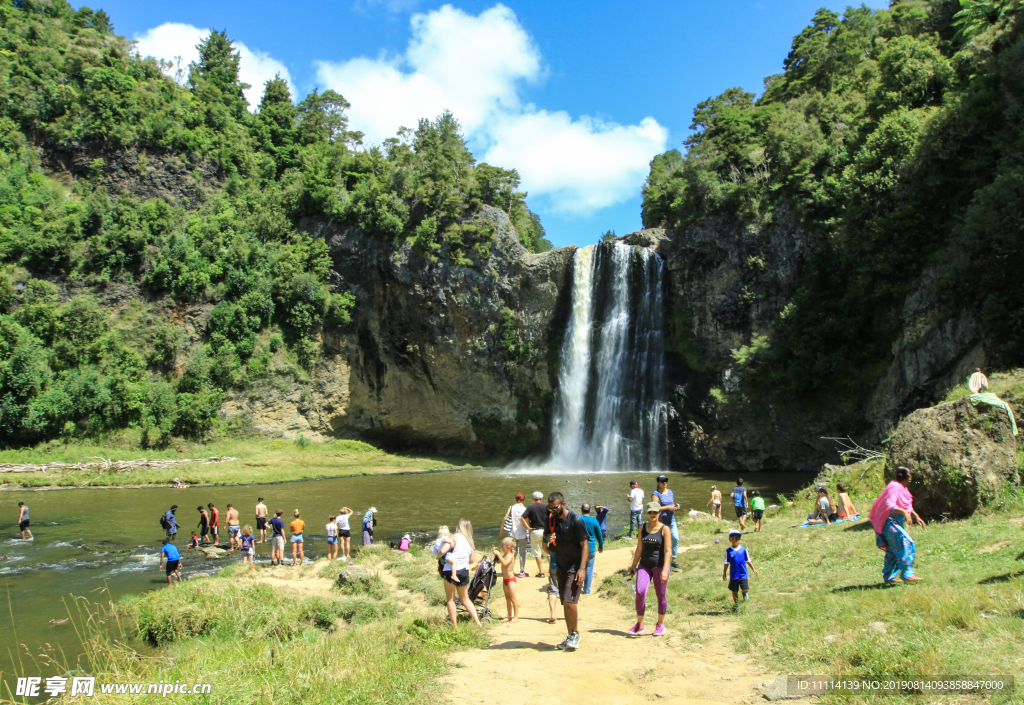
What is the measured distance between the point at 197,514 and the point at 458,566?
19.7 m

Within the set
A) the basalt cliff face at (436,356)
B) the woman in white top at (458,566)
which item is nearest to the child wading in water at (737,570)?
the woman in white top at (458,566)

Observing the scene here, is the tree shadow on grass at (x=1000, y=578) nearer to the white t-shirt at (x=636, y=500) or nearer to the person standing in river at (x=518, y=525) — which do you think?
the person standing in river at (x=518, y=525)

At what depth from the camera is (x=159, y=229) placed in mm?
45562

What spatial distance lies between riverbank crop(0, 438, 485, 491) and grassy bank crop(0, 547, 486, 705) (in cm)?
2143

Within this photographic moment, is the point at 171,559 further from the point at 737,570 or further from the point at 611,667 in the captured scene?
the point at 737,570

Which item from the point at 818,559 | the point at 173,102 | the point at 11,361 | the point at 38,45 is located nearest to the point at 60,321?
the point at 11,361

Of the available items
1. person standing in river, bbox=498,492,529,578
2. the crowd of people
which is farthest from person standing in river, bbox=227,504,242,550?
person standing in river, bbox=498,492,529,578

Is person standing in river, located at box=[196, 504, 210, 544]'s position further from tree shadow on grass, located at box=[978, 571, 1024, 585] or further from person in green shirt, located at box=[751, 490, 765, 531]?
tree shadow on grass, located at box=[978, 571, 1024, 585]

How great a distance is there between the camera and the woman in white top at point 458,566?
9125 millimetres

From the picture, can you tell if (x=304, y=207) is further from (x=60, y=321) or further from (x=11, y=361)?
(x=11, y=361)

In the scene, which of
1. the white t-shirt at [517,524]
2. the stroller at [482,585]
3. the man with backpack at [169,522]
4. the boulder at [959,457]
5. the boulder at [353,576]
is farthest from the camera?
the man with backpack at [169,522]

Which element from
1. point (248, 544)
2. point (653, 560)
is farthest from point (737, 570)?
point (248, 544)

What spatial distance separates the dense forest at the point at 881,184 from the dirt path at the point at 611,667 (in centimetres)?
1872

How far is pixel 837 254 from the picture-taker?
31172mm
